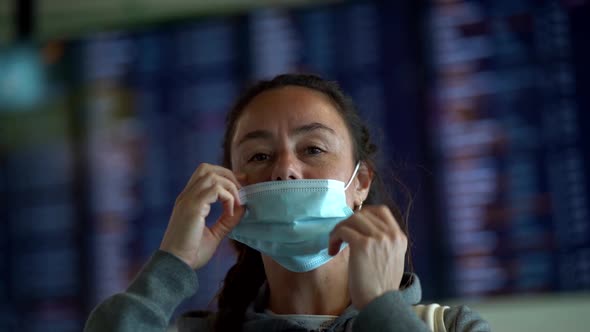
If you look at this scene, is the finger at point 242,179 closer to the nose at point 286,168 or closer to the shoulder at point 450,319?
the nose at point 286,168

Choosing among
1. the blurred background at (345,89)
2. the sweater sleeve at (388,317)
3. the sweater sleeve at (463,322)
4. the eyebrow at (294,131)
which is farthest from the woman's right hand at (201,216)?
the blurred background at (345,89)

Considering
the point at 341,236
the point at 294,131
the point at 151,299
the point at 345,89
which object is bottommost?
the point at 151,299

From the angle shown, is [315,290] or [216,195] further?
[315,290]

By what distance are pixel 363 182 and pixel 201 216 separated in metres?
0.44

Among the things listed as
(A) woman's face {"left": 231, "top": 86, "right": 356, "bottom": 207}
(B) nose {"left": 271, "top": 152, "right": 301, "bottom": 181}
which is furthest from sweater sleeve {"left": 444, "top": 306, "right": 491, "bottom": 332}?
(B) nose {"left": 271, "top": 152, "right": 301, "bottom": 181}

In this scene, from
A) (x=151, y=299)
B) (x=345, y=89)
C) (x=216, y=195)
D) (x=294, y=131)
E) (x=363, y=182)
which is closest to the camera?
(x=151, y=299)

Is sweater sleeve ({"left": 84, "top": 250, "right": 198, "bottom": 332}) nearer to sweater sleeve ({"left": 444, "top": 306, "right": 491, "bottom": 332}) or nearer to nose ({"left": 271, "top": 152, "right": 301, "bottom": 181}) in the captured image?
nose ({"left": 271, "top": 152, "right": 301, "bottom": 181})

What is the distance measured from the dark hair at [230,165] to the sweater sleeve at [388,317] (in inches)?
16.8

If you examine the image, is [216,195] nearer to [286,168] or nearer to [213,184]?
[213,184]

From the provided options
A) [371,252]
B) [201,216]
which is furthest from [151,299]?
[371,252]

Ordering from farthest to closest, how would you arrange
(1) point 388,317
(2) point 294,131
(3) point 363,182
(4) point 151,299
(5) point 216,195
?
(3) point 363,182
(2) point 294,131
(5) point 216,195
(4) point 151,299
(1) point 388,317

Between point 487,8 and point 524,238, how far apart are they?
90 centimetres

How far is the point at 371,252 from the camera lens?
132cm

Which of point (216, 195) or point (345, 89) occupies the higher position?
point (345, 89)
